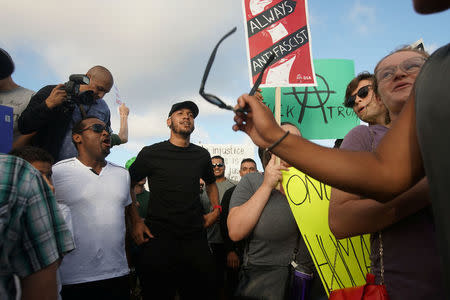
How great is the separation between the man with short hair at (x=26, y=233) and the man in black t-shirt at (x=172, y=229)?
209 cm

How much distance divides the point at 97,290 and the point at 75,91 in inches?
61.2

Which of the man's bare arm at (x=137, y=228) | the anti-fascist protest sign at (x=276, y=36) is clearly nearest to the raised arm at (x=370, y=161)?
the anti-fascist protest sign at (x=276, y=36)

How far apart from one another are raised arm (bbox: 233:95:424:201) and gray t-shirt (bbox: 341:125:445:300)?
0.36m

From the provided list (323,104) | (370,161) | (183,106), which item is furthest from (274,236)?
(323,104)

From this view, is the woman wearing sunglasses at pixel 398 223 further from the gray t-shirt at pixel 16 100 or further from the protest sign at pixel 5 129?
the gray t-shirt at pixel 16 100

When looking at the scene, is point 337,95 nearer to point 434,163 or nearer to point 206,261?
point 206,261

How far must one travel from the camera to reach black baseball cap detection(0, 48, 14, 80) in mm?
1360

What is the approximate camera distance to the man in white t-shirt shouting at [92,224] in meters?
2.48

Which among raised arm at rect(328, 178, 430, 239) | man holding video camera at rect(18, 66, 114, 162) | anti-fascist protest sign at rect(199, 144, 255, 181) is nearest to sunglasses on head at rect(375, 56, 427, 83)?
raised arm at rect(328, 178, 430, 239)

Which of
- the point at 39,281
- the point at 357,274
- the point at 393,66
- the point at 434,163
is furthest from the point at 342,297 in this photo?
the point at 39,281

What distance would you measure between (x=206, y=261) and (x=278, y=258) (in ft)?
4.31

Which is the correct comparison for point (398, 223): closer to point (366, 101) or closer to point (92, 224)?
point (366, 101)

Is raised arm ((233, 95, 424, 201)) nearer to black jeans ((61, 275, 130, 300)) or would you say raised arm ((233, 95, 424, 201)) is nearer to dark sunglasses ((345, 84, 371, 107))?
dark sunglasses ((345, 84, 371, 107))

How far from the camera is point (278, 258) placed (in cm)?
219
